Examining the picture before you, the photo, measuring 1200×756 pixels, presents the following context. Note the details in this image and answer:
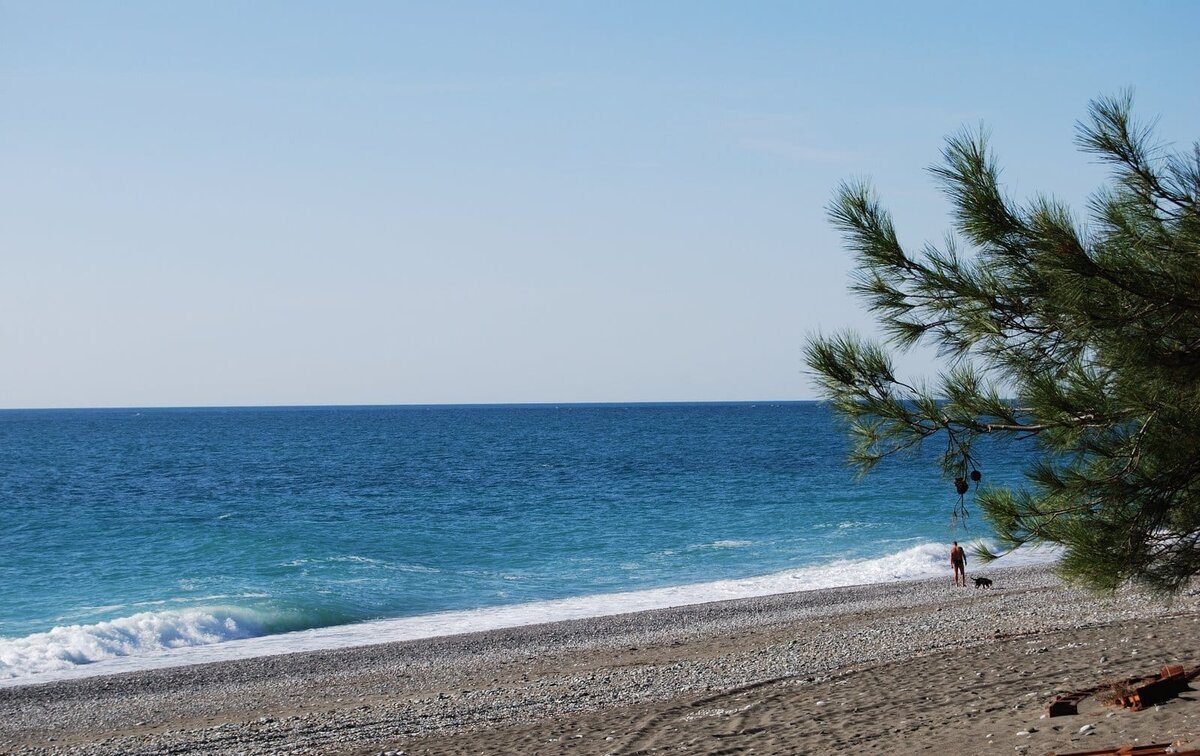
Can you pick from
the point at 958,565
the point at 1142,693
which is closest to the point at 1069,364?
the point at 1142,693

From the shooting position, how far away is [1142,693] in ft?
24.1

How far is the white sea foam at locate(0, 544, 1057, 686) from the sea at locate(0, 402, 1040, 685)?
54mm

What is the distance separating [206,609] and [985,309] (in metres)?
19.8

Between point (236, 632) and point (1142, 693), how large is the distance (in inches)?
702

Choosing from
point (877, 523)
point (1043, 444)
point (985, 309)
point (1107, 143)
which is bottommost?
point (877, 523)

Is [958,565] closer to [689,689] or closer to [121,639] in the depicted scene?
[689,689]

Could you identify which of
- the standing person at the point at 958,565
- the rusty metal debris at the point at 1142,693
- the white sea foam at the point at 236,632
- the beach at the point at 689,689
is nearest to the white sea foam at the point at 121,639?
the white sea foam at the point at 236,632

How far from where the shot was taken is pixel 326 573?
2725cm

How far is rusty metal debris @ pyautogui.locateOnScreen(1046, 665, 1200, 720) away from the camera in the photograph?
7.34 meters

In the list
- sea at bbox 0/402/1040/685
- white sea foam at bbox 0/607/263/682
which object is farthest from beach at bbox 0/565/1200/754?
white sea foam at bbox 0/607/263/682

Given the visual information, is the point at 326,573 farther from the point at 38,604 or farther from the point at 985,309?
the point at 985,309

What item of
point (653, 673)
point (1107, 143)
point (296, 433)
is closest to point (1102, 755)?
point (1107, 143)

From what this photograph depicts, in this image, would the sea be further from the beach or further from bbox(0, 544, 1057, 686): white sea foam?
the beach

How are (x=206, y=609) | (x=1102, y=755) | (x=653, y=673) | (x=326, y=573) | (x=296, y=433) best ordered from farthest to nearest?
(x=296, y=433) < (x=326, y=573) < (x=206, y=609) < (x=653, y=673) < (x=1102, y=755)
